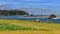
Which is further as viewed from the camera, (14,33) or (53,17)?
(53,17)

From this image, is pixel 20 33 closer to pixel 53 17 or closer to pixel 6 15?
pixel 6 15

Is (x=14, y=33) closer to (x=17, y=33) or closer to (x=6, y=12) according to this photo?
(x=17, y=33)

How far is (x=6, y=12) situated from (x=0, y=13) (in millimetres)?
3136

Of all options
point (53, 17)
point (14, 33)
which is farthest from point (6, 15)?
point (14, 33)

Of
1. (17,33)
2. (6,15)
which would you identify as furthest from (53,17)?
(17,33)

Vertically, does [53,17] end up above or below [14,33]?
below

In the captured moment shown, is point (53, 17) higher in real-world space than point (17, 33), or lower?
lower

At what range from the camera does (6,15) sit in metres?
68.6

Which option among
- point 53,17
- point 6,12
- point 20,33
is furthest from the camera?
point 53,17

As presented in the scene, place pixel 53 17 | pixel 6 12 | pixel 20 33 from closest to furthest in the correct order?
1. pixel 20 33
2. pixel 6 12
3. pixel 53 17

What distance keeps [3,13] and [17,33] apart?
43.3 m

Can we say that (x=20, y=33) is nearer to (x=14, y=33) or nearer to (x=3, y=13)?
(x=14, y=33)

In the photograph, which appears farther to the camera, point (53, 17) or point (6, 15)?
point (53, 17)

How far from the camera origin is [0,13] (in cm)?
6881
